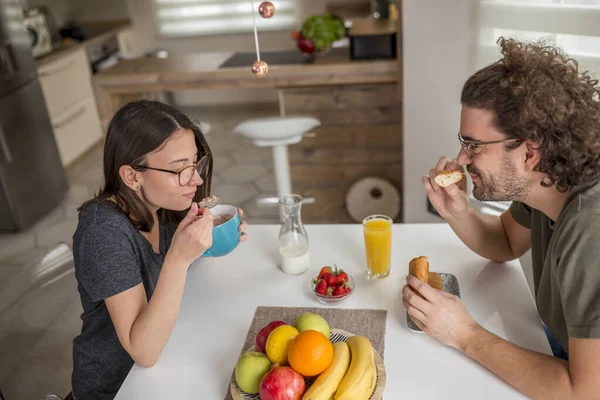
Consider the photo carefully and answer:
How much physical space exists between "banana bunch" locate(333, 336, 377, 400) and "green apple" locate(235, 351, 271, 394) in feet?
0.49

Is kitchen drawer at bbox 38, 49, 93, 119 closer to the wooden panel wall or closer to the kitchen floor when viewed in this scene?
the kitchen floor

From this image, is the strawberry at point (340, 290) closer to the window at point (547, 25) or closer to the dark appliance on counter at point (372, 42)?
the window at point (547, 25)

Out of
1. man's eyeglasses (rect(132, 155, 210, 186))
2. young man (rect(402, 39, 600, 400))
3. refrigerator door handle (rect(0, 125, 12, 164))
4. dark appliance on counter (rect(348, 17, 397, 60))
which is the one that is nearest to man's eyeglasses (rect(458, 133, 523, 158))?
young man (rect(402, 39, 600, 400))

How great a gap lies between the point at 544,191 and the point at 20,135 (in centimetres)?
331

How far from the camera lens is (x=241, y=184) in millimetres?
4066

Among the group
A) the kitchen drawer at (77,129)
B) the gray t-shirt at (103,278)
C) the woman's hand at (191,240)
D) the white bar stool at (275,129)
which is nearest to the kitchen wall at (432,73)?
the white bar stool at (275,129)

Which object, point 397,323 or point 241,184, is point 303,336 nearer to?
point 397,323

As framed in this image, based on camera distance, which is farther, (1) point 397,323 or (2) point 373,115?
(2) point 373,115

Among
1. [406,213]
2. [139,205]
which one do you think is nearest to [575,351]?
[139,205]

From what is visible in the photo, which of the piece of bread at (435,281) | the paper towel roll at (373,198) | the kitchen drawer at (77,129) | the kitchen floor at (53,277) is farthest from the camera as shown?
the kitchen drawer at (77,129)

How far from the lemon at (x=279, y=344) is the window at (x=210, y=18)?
4821 millimetres

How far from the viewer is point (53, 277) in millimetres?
1608

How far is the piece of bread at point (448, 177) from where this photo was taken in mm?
1434

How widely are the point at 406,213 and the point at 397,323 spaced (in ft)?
6.03
